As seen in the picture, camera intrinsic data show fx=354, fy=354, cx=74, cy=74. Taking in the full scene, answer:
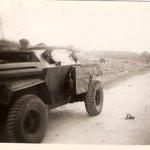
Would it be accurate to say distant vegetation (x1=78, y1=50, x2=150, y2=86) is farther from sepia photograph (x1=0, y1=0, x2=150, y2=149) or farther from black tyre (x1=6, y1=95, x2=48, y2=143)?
black tyre (x1=6, y1=95, x2=48, y2=143)

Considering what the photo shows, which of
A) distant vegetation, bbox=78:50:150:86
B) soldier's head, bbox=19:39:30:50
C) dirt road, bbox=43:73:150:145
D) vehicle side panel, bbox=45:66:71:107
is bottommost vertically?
dirt road, bbox=43:73:150:145

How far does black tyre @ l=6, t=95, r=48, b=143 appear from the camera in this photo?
4.61 feet

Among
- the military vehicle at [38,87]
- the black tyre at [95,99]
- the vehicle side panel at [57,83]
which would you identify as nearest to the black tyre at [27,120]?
the military vehicle at [38,87]

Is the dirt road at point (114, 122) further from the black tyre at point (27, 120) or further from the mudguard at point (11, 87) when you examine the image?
the mudguard at point (11, 87)

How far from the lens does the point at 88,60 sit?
1.65 metres

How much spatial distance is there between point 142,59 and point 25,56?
53 cm

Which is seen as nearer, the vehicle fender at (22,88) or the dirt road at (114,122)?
the vehicle fender at (22,88)

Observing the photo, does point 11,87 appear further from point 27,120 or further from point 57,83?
point 57,83

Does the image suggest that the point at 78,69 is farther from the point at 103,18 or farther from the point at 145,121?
the point at 145,121

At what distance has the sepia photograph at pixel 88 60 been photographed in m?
1.60

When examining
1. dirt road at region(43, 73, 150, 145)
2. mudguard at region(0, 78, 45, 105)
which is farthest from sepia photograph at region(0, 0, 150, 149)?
mudguard at region(0, 78, 45, 105)

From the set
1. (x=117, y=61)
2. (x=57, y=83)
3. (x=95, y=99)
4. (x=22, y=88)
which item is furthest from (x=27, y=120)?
(x=117, y=61)
